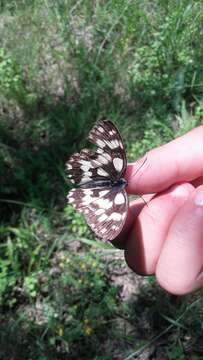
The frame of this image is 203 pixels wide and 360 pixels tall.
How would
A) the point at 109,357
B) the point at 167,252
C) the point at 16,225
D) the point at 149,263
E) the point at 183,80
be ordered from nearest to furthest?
the point at 167,252 → the point at 149,263 → the point at 109,357 → the point at 16,225 → the point at 183,80

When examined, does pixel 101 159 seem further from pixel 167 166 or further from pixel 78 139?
pixel 78 139

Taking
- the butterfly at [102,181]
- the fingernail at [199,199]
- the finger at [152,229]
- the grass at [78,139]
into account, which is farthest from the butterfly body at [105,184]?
the grass at [78,139]

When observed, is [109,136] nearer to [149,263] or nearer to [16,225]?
[149,263]

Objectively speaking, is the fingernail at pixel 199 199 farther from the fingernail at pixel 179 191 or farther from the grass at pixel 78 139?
the grass at pixel 78 139

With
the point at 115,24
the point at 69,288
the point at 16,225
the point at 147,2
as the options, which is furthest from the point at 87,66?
the point at 69,288

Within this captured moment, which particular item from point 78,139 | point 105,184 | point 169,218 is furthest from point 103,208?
point 78,139

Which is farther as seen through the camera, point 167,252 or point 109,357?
point 109,357
